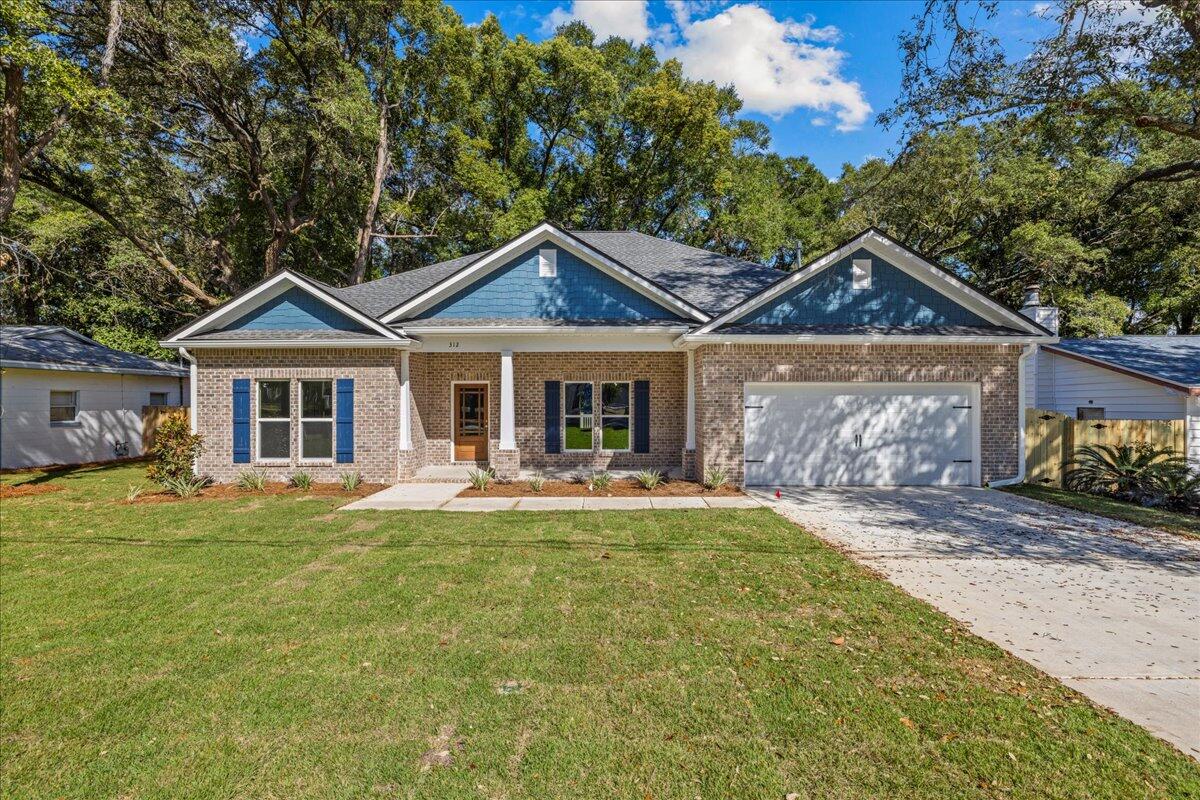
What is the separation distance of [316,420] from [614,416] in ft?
22.9

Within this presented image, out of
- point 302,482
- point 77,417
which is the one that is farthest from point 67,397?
point 302,482

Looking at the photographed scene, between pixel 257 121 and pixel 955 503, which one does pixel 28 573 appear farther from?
pixel 257 121

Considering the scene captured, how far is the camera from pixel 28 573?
6.21 meters

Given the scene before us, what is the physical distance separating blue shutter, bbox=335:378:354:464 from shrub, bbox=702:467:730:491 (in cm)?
780

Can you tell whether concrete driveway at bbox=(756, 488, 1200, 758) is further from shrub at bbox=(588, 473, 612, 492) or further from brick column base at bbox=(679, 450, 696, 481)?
shrub at bbox=(588, 473, 612, 492)

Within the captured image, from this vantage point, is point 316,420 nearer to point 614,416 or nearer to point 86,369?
point 614,416

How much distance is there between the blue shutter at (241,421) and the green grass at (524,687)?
520cm

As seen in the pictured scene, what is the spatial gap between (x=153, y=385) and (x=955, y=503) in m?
24.5

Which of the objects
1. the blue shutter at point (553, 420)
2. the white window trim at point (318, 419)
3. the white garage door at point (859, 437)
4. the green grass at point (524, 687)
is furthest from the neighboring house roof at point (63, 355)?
the white garage door at point (859, 437)

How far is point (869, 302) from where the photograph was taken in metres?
11.4

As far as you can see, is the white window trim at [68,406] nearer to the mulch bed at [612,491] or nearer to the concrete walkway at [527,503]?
the concrete walkway at [527,503]

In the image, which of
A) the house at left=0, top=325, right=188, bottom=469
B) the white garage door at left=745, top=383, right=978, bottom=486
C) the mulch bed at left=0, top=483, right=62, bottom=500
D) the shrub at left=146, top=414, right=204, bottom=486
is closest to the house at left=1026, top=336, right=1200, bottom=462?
the white garage door at left=745, top=383, right=978, bottom=486

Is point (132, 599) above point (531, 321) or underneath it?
underneath

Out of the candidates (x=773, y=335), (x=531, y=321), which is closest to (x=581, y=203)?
(x=531, y=321)
